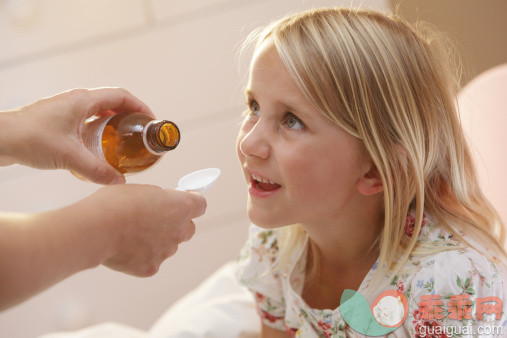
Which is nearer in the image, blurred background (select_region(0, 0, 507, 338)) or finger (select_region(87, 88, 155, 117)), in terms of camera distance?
finger (select_region(87, 88, 155, 117))

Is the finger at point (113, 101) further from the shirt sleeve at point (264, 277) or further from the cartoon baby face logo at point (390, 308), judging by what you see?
the cartoon baby face logo at point (390, 308)

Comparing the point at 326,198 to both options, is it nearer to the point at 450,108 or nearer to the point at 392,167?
the point at 392,167

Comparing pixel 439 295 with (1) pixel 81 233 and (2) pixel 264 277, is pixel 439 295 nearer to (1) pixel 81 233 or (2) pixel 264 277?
(2) pixel 264 277

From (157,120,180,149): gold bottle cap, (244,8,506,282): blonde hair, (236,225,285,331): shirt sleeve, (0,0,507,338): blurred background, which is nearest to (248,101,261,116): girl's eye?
(244,8,506,282): blonde hair

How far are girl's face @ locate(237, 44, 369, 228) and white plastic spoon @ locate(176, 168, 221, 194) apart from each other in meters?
0.08

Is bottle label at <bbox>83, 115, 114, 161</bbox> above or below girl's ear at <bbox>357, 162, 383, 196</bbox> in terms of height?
above

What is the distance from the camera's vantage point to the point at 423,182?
3.19 feet

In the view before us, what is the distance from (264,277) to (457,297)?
46 centimetres

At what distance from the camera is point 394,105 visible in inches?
37.8

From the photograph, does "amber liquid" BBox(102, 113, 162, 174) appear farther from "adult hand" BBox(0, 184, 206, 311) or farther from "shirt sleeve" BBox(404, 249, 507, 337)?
"shirt sleeve" BBox(404, 249, 507, 337)

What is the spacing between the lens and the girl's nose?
3.12 ft

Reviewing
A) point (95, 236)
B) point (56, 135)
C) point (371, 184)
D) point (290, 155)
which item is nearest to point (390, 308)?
point (371, 184)

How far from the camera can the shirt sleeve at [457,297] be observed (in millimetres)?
862

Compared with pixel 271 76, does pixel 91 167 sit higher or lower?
lower
